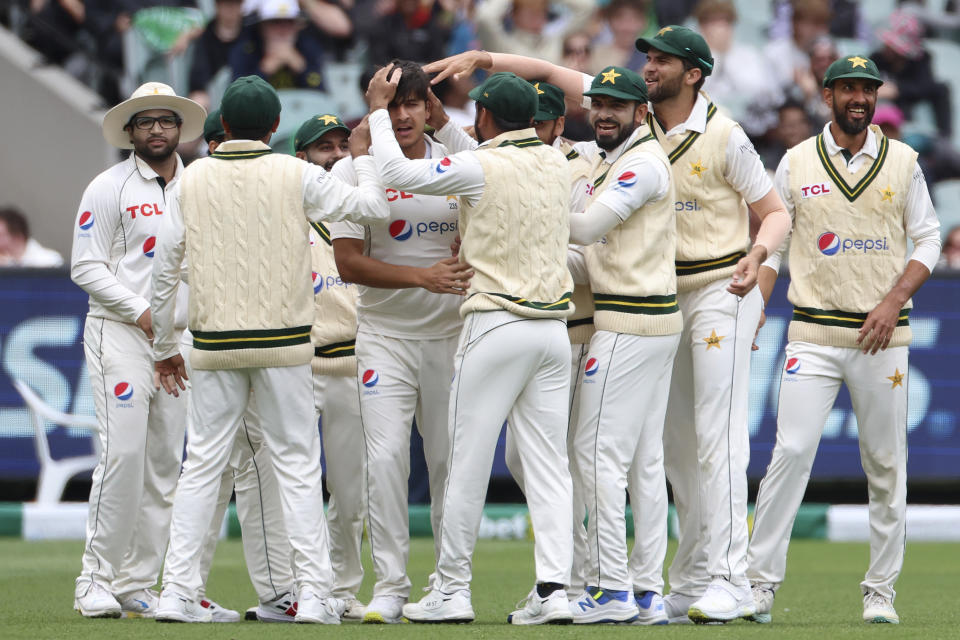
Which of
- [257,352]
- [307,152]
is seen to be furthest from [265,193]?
[307,152]

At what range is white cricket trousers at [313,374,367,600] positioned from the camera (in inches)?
293

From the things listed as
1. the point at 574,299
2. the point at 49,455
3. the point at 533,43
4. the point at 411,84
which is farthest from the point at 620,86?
the point at 533,43

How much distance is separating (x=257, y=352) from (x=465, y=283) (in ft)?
3.08

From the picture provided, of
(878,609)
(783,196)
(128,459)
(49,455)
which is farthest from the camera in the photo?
(49,455)

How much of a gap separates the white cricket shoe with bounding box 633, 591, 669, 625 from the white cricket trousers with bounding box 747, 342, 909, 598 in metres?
0.68

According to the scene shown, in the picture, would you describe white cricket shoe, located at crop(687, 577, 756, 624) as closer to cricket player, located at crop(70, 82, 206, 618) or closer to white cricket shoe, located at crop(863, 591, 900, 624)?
white cricket shoe, located at crop(863, 591, 900, 624)

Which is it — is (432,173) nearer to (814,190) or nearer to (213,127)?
(213,127)

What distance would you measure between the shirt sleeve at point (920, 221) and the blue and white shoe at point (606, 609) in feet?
7.23

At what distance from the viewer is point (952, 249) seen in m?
12.8

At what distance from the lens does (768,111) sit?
45.8 feet

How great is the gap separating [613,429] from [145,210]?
8.27 feet

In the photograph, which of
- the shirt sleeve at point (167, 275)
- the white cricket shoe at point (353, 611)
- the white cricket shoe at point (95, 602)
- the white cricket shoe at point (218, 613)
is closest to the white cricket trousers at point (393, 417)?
the white cricket shoe at point (353, 611)

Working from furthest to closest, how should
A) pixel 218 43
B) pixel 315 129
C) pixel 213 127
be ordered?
pixel 218 43
pixel 213 127
pixel 315 129

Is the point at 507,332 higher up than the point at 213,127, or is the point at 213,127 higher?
the point at 213,127
